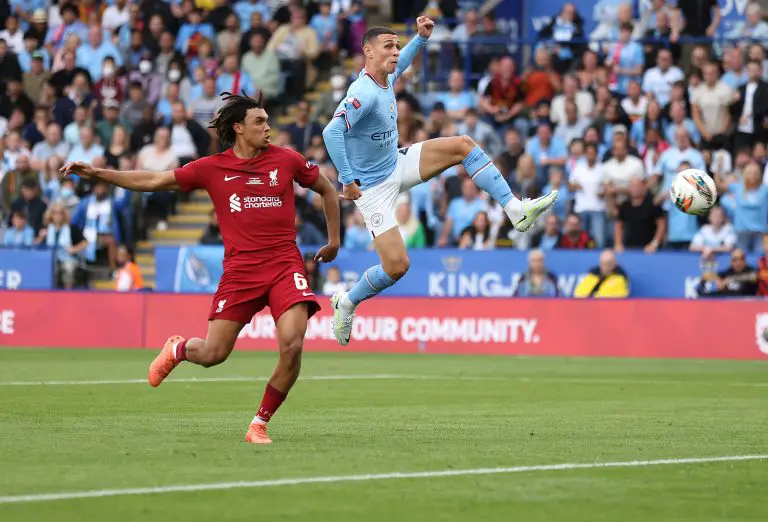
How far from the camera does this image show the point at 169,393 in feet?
49.6

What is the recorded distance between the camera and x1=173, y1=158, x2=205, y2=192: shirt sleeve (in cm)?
1067

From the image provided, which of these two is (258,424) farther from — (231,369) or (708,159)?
(708,159)

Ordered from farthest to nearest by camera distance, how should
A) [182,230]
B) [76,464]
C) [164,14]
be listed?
[164,14] → [182,230] → [76,464]

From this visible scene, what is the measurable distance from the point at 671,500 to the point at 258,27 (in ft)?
74.4

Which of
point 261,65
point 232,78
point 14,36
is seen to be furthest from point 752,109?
point 14,36

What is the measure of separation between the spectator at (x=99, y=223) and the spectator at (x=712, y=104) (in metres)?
10.1

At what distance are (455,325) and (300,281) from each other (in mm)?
12774

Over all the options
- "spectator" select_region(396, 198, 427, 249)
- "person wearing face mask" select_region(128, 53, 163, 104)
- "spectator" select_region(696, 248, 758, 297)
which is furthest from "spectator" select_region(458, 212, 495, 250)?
"person wearing face mask" select_region(128, 53, 163, 104)

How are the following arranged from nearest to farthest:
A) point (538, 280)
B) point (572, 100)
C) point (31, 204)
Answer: point (538, 280), point (572, 100), point (31, 204)

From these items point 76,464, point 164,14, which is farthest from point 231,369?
point 164,14

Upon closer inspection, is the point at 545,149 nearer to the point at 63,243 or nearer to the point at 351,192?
the point at 63,243

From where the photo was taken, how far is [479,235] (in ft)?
81.0

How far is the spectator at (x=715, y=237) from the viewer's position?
2306cm

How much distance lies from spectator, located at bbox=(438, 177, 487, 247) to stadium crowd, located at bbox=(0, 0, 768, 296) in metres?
0.04
